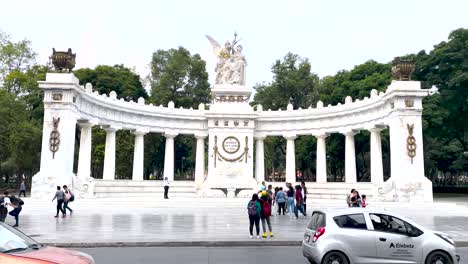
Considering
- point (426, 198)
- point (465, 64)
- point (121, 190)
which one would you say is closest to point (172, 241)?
point (426, 198)

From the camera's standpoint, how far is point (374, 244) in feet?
37.8

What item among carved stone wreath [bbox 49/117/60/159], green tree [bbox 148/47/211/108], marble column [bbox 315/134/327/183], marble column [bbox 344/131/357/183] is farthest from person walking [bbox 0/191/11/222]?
green tree [bbox 148/47/211/108]

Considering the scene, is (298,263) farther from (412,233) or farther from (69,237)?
(69,237)

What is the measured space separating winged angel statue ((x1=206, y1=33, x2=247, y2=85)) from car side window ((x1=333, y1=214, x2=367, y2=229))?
39.4m

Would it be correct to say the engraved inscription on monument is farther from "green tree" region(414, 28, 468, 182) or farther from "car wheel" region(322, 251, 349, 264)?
"car wheel" region(322, 251, 349, 264)

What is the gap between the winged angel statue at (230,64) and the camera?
165ft

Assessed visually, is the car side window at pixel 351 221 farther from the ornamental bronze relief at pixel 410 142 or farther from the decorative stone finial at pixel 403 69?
the decorative stone finial at pixel 403 69

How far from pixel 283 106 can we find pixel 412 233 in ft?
212

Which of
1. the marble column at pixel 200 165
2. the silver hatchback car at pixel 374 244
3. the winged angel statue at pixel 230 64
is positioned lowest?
the silver hatchback car at pixel 374 244

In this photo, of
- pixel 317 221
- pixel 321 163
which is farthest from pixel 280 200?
pixel 321 163

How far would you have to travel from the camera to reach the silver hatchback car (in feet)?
37.4

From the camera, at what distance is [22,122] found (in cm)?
5412

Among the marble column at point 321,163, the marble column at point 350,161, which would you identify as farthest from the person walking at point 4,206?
the marble column at point 350,161

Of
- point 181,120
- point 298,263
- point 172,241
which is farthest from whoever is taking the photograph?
point 181,120
